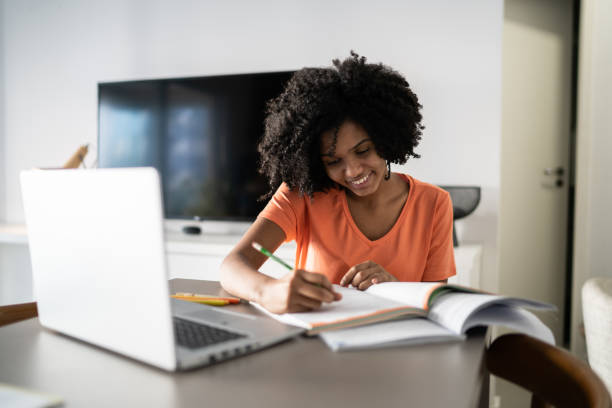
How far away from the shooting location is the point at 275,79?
2.58 m

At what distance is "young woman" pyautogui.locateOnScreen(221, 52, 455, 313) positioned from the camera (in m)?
1.18

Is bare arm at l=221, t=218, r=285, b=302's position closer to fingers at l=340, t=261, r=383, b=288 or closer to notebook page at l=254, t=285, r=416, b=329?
notebook page at l=254, t=285, r=416, b=329

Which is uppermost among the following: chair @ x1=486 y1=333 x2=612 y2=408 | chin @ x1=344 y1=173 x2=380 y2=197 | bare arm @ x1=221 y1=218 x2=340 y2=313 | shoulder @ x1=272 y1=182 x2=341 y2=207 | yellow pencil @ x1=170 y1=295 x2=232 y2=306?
chin @ x1=344 y1=173 x2=380 y2=197

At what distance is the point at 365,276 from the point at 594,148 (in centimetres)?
187

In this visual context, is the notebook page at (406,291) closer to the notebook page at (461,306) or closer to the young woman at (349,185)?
the notebook page at (461,306)

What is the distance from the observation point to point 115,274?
588 millimetres

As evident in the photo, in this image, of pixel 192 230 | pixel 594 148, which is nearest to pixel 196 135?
pixel 192 230

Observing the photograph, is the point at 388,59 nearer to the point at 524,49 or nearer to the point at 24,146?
the point at 524,49

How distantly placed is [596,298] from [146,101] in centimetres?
240

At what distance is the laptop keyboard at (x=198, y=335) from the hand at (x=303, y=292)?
4.3 inches

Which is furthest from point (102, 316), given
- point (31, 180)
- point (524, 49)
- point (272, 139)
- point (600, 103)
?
point (524, 49)

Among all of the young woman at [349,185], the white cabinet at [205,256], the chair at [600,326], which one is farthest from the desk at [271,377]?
the white cabinet at [205,256]

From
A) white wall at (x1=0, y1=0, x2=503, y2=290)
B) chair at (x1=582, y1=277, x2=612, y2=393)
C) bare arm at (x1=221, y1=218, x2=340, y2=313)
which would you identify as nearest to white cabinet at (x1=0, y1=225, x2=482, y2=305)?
white wall at (x1=0, y1=0, x2=503, y2=290)

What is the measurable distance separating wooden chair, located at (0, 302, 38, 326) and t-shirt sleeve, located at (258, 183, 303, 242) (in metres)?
0.52
